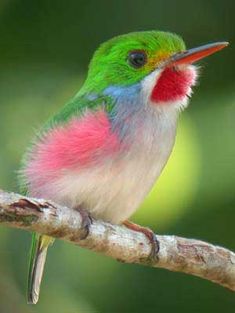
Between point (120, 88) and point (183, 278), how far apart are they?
0.92 meters

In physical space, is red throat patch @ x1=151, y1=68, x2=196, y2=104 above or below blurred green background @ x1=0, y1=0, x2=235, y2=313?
above

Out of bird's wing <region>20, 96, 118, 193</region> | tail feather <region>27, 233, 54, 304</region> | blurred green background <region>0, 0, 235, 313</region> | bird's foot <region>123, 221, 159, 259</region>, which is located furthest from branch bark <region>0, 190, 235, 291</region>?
blurred green background <region>0, 0, 235, 313</region>

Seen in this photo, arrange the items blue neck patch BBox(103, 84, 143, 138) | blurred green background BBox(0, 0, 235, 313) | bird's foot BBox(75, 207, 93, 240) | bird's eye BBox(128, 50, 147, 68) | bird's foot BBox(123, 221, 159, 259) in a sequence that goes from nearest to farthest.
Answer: bird's foot BBox(75, 207, 93, 240) < bird's foot BBox(123, 221, 159, 259) < blue neck patch BBox(103, 84, 143, 138) < bird's eye BBox(128, 50, 147, 68) < blurred green background BBox(0, 0, 235, 313)

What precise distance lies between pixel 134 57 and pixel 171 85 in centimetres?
16

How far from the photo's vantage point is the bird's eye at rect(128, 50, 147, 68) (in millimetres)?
4207

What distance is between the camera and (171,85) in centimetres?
417

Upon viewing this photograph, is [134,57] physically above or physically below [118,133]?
above

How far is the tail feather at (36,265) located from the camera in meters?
4.33

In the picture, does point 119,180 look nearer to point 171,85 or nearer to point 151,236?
point 151,236

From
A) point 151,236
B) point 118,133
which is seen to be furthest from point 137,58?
point 151,236

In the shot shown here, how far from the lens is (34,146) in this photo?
4.29m

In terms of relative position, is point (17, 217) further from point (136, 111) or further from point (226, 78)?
point (226, 78)

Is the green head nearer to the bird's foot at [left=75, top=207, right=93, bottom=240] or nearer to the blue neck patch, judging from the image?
the blue neck patch

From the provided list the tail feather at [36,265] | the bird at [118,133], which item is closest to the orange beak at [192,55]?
the bird at [118,133]
